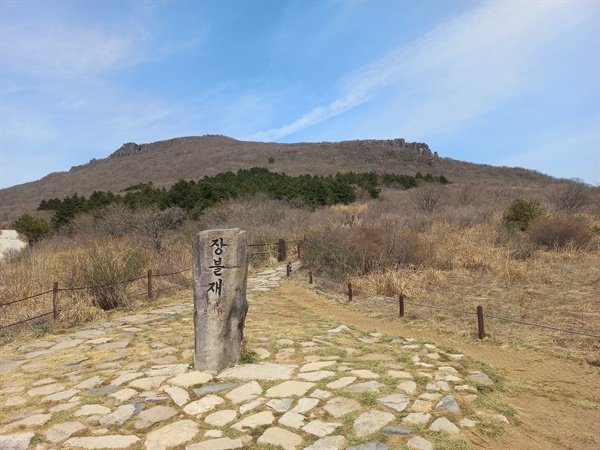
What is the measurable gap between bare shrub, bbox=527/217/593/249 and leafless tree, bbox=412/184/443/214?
28.0 feet

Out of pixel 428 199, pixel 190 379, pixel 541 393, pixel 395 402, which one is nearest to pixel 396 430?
pixel 395 402

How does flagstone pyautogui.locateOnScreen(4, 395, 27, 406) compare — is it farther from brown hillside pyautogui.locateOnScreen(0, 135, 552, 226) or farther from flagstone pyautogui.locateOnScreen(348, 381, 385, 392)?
brown hillside pyautogui.locateOnScreen(0, 135, 552, 226)

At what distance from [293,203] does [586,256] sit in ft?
52.4

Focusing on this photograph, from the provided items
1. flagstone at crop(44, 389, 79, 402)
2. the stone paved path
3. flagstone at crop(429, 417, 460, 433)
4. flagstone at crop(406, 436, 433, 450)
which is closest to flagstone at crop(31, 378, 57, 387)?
the stone paved path

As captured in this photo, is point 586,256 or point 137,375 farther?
point 586,256

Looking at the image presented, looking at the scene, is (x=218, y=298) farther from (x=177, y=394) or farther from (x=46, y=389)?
(x=46, y=389)

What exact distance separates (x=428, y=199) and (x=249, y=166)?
33.0 metres

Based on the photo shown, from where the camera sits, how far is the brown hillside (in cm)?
4912

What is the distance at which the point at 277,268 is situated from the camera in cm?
1277

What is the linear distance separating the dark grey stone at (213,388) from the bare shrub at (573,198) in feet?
61.6

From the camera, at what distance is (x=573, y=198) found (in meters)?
18.7

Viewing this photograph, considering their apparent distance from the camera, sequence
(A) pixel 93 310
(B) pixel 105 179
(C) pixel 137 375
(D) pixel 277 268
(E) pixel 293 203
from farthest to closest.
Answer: (B) pixel 105 179 < (E) pixel 293 203 < (D) pixel 277 268 < (A) pixel 93 310 < (C) pixel 137 375

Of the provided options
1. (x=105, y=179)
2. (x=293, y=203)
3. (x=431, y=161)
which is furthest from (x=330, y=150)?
(x=293, y=203)

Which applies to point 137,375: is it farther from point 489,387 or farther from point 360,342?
point 489,387
